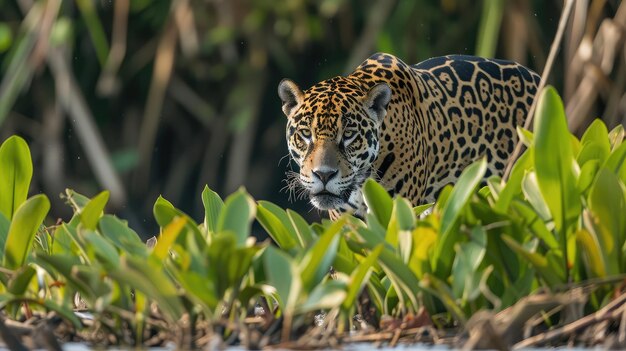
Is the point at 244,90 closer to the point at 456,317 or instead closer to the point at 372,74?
the point at 372,74

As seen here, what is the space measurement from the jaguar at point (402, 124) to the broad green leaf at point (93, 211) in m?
1.57

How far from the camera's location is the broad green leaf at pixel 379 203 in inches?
129

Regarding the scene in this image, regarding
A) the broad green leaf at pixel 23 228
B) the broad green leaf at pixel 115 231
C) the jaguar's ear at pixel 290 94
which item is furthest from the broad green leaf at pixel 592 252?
the jaguar's ear at pixel 290 94

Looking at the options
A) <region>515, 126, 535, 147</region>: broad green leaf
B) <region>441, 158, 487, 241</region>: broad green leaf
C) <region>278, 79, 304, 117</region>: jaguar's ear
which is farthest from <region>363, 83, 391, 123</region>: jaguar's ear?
<region>441, 158, 487, 241</region>: broad green leaf

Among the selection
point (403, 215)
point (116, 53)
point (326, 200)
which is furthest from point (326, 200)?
point (116, 53)

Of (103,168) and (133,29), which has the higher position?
(133,29)

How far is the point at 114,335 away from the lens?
109 inches

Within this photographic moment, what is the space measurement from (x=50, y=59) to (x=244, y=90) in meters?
1.57

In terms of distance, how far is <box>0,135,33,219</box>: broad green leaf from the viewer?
3312 mm

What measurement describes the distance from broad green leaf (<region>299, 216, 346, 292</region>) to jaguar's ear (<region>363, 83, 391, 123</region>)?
2155 millimetres

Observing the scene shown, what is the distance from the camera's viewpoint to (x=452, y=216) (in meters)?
2.92

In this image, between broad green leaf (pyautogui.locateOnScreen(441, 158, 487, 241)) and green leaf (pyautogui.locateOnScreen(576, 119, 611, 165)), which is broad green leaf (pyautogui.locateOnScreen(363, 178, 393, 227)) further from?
green leaf (pyautogui.locateOnScreen(576, 119, 611, 165))

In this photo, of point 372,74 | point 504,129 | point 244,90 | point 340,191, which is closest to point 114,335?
point 340,191

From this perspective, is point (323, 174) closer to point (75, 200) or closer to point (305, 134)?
point (305, 134)
